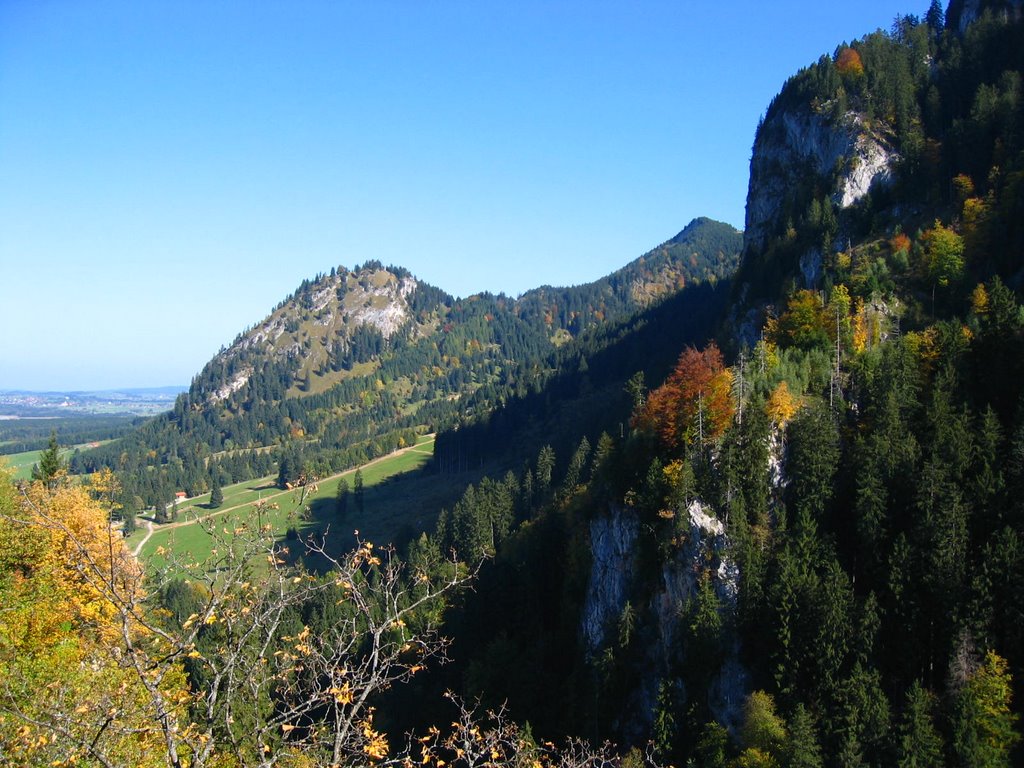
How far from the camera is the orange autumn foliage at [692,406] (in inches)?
2002

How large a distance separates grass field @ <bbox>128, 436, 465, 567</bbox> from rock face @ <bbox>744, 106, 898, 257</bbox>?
244ft

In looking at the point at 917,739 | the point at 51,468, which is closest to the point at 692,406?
the point at 917,739

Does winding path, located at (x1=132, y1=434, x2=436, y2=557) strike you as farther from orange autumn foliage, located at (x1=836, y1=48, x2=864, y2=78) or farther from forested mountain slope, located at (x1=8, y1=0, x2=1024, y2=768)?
orange autumn foliage, located at (x1=836, y1=48, x2=864, y2=78)

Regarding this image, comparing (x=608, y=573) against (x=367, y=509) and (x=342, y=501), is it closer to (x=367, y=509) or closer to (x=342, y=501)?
(x=367, y=509)

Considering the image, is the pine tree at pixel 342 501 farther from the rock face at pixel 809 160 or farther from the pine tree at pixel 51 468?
the rock face at pixel 809 160

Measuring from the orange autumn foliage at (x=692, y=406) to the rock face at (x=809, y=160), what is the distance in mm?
54602

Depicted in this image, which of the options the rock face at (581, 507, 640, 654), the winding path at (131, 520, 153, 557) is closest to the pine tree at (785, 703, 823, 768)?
the rock face at (581, 507, 640, 654)

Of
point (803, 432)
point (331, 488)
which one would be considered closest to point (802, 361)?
point (803, 432)

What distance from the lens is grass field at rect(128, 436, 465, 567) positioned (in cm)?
11812

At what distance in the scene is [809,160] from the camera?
348 ft

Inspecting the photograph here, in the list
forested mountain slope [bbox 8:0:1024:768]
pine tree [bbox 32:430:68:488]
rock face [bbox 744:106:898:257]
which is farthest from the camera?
rock face [bbox 744:106:898:257]

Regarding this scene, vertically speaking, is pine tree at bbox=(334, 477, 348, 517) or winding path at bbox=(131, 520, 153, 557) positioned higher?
pine tree at bbox=(334, 477, 348, 517)

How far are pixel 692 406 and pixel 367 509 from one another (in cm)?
9847

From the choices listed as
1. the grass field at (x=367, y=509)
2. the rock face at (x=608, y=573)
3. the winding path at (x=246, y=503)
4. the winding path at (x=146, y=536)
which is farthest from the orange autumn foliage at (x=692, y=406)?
the winding path at (x=146, y=536)
